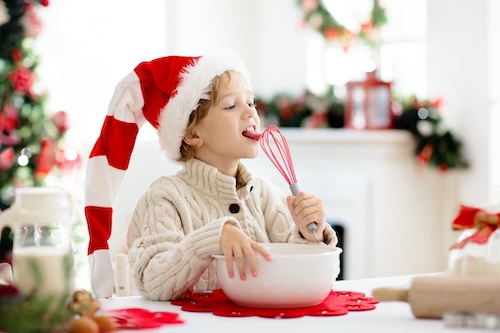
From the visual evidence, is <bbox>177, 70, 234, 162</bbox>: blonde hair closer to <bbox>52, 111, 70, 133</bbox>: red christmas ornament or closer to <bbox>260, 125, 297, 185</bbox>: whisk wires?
<bbox>260, 125, 297, 185</bbox>: whisk wires

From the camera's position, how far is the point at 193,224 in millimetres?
1610

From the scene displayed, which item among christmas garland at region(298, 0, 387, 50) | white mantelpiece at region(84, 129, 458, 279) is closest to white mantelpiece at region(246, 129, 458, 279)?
white mantelpiece at region(84, 129, 458, 279)

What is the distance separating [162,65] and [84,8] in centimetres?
267

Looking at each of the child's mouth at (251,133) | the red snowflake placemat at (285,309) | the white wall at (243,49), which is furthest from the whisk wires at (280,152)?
the white wall at (243,49)

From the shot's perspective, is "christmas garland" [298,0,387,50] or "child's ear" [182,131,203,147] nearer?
"child's ear" [182,131,203,147]

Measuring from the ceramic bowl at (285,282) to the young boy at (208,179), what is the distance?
192mm

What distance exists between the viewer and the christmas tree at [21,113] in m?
3.56

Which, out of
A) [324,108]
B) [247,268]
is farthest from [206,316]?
[324,108]

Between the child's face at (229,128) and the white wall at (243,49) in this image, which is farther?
the white wall at (243,49)

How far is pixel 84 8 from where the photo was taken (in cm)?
424

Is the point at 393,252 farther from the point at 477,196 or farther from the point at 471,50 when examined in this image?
the point at 471,50

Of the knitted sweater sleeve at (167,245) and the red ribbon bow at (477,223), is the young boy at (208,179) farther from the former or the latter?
the red ribbon bow at (477,223)

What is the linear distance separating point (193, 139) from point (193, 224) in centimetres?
19

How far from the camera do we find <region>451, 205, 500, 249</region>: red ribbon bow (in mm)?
1239
